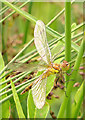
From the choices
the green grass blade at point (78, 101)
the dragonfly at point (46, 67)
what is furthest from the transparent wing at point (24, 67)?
the green grass blade at point (78, 101)

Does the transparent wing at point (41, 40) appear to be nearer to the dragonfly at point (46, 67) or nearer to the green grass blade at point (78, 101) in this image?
the dragonfly at point (46, 67)

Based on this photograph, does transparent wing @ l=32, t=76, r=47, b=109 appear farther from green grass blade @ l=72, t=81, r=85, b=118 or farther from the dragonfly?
green grass blade @ l=72, t=81, r=85, b=118

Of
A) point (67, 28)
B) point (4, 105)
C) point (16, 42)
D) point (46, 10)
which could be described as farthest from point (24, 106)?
point (46, 10)

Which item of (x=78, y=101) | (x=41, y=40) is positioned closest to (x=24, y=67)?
(x=41, y=40)

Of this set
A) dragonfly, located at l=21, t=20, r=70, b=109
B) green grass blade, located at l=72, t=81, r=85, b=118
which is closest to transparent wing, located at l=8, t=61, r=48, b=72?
dragonfly, located at l=21, t=20, r=70, b=109

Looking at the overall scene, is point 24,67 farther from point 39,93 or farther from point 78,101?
point 78,101

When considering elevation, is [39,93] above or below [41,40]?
below

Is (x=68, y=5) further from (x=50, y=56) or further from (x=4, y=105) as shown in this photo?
(x=4, y=105)

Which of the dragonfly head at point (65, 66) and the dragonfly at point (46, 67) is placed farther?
the dragonfly head at point (65, 66)
